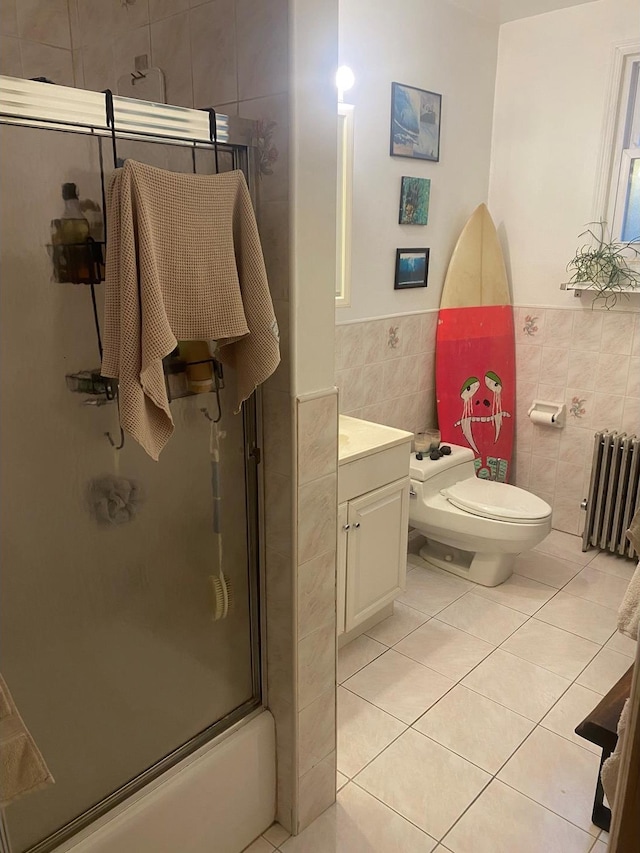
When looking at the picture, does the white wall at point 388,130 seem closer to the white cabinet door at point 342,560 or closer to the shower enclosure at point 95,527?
the white cabinet door at point 342,560

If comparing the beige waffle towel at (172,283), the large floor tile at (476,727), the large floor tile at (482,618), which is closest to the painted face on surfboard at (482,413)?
the large floor tile at (482,618)

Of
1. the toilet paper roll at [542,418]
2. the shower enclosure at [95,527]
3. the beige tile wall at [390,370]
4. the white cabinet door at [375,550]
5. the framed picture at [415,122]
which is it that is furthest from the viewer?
the toilet paper roll at [542,418]

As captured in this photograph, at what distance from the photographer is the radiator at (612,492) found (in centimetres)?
324

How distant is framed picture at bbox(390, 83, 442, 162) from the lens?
2.90 m

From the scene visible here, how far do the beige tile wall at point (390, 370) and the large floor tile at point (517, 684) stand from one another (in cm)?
121

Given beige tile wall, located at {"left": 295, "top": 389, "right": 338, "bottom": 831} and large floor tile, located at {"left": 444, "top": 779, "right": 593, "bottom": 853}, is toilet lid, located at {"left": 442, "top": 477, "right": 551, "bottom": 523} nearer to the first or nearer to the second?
large floor tile, located at {"left": 444, "top": 779, "right": 593, "bottom": 853}

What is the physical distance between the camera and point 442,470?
10.2 feet

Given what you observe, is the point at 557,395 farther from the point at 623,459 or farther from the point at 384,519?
the point at 384,519

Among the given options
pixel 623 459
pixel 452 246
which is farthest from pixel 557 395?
pixel 452 246

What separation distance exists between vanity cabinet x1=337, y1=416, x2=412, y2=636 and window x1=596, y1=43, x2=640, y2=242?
160 centimetres

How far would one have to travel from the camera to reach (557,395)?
3537 millimetres

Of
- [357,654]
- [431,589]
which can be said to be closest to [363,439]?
[357,654]

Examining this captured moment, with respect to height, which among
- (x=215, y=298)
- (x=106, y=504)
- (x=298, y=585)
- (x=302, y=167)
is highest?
(x=302, y=167)

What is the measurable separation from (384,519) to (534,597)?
0.95 meters
